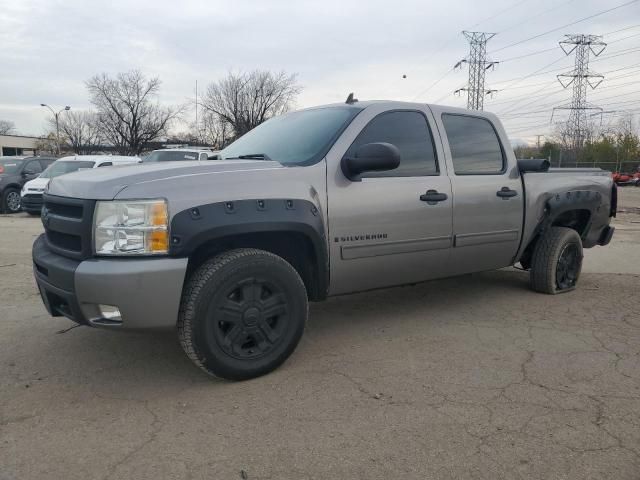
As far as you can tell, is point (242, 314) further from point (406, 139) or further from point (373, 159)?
point (406, 139)

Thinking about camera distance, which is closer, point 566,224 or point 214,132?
point 566,224

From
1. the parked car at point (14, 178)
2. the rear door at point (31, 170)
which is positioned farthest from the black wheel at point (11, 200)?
the rear door at point (31, 170)

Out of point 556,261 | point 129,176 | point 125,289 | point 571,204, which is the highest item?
point 129,176

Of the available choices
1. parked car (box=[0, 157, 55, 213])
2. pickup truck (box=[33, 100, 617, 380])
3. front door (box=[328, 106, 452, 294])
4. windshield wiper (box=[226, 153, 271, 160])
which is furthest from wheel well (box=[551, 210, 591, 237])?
parked car (box=[0, 157, 55, 213])

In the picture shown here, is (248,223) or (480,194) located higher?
(480,194)

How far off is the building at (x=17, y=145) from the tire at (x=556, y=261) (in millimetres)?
92009

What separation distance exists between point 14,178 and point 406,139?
14.3 metres

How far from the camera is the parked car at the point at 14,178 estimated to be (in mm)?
14852

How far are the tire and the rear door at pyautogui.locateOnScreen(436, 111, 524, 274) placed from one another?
1.71 feet

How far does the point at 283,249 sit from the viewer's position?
3.70 m

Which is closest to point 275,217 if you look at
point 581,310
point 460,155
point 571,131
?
point 460,155

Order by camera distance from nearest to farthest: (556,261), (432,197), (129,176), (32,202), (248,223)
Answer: (129,176) → (248,223) → (432,197) → (556,261) → (32,202)

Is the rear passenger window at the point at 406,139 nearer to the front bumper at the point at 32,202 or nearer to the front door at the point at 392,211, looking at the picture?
the front door at the point at 392,211

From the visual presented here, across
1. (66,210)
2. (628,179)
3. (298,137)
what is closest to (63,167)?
(298,137)
